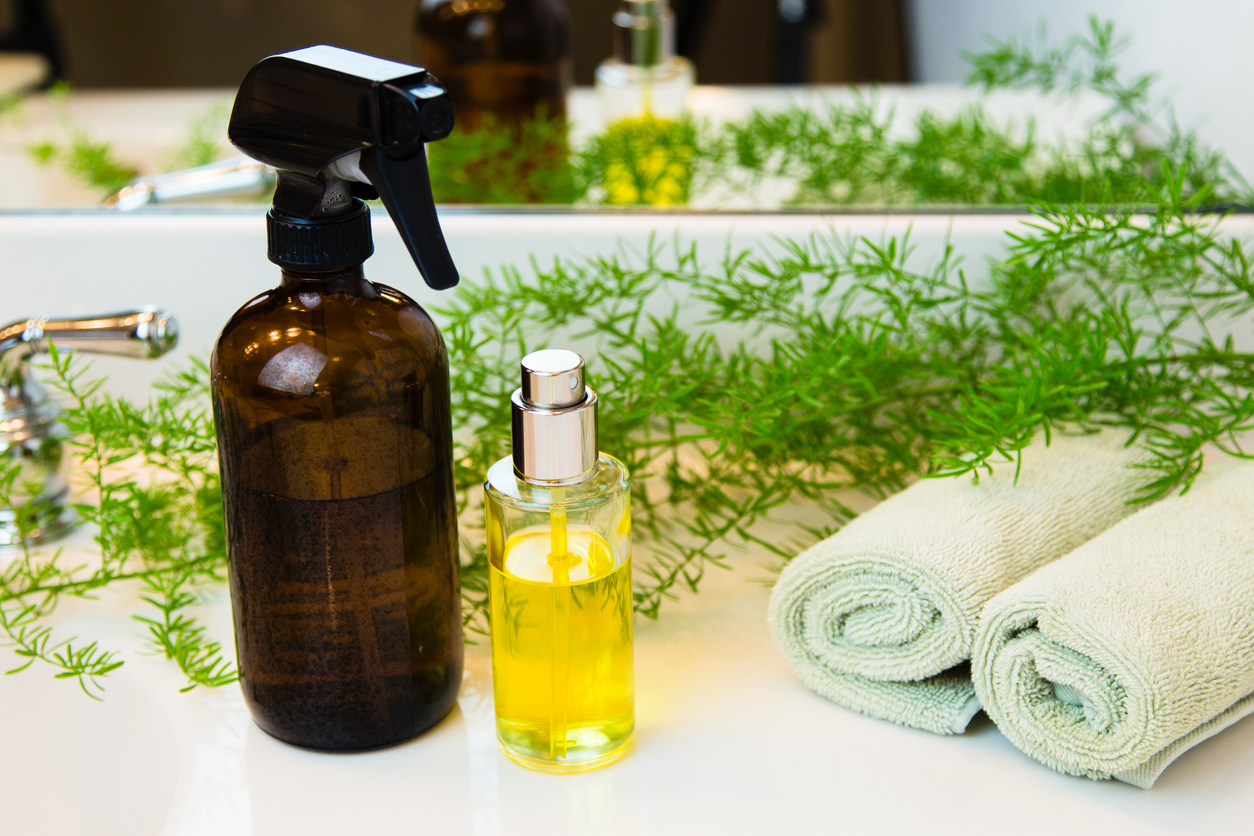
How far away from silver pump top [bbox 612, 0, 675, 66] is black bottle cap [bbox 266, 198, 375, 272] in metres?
0.42

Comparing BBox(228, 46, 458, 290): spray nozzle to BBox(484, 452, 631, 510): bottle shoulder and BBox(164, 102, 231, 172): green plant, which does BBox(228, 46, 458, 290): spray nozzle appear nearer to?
BBox(484, 452, 631, 510): bottle shoulder

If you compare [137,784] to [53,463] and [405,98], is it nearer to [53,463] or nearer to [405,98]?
[53,463]

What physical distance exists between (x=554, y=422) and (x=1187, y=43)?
0.54 meters

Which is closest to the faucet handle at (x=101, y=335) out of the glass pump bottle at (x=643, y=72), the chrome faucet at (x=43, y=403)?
the chrome faucet at (x=43, y=403)

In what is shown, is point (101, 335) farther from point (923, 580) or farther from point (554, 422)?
point (923, 580)

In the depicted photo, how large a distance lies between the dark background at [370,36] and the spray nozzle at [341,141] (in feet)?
1.91

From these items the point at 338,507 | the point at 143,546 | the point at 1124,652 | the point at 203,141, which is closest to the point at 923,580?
the point at 1124,652

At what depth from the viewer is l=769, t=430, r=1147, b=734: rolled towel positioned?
400mm

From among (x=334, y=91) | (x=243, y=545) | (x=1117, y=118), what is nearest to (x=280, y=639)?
(x=243, y=545)

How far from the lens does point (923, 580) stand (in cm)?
40

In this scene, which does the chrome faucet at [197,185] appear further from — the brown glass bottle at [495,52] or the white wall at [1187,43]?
the white wall at [1187,43]

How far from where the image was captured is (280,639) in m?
0.40

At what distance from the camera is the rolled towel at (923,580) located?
40 cm

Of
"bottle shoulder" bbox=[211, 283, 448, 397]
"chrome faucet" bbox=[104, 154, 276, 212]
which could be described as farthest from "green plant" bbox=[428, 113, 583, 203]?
"bottle shoulder" bbox=[211, 283, 448, 397]
